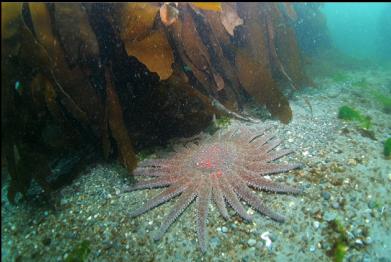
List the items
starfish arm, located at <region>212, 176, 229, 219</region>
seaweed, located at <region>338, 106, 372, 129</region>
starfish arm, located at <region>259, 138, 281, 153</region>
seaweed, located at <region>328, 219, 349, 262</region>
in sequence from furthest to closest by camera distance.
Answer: seaweed, located at <region>338, 106, 372, 129</region> → starfish arm, located at <region>259, 138, 281, 153</region> → starfish arm, located at <region>212, 176, 229, 219</region> → seaweed, located at <region>328, 219, 349, 262</region>

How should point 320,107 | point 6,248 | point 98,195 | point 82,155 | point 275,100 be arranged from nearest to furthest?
1. point 6,248
2. point 98,195
3. point 82,155
4. point 275,100
5. point 320,107

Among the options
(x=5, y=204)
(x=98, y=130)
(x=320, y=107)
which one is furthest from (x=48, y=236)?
(x=320, y=107)

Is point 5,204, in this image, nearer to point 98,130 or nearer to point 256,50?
point 98,130

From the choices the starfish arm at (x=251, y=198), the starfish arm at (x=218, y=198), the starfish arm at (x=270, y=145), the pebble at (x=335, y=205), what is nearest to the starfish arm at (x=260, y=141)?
the starfish arm at (x=270, y=145)

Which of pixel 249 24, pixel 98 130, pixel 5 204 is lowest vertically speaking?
pixel 5 204

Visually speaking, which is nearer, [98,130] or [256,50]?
[98,130]

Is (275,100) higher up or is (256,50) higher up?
(256,50)

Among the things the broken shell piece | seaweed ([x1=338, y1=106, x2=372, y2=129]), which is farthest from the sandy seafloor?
the broken shell piece

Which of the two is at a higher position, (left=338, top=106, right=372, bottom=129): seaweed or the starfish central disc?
the starfish central disc

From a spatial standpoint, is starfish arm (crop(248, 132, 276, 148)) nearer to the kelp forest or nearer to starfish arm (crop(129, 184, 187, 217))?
the kelp forest
